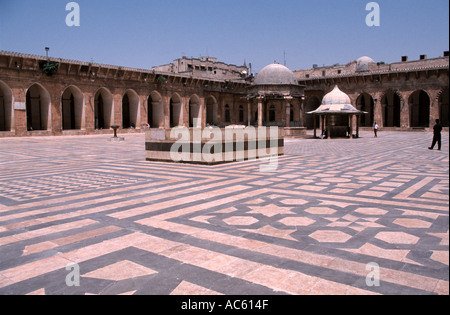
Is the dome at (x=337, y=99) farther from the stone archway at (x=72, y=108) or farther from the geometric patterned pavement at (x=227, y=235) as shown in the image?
the stone archway at (x=72, y=108)

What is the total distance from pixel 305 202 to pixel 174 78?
26209 mm

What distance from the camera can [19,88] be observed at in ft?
67.7

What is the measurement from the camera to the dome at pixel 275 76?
70.4 ft

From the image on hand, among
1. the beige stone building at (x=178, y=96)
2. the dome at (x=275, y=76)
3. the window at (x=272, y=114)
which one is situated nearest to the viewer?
the beige stone building at (x=178, y=96)

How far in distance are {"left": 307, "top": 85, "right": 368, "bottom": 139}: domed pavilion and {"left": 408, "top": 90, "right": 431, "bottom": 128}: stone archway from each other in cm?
1297

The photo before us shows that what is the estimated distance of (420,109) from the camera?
3086cm

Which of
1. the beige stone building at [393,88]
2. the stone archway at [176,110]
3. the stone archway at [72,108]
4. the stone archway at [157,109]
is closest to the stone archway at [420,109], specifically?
the beige stone building at [393,88]

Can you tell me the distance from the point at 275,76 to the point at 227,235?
19212 mm

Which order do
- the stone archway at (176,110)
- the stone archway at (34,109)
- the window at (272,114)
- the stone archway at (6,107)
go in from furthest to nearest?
the window at (272,114) → the stone archway at (176,110) → the stone archway at (34,109) → the stone archway at (6,107)

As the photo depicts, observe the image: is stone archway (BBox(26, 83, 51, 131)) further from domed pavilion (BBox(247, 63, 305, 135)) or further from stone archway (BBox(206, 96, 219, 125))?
stone archway (BBox(206, 96, 219, 125))

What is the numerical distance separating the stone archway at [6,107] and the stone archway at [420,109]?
28.1 metres

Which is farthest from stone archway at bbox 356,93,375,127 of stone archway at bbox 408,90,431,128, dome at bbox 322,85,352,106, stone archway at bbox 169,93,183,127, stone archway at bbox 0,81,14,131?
stone archway at bbox 0,81,14,131

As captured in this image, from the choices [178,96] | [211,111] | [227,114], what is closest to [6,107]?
[178,96]

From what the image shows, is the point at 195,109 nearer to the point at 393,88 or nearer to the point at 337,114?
the point at 337,114
